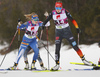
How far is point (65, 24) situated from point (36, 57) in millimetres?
1375

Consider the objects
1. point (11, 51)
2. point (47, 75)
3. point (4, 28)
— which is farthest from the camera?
point (4, 28)

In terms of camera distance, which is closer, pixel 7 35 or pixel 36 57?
pixel 36 57

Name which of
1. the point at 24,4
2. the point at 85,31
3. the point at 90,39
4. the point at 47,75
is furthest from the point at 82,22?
the point at 24,4

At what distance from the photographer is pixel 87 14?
1285cm

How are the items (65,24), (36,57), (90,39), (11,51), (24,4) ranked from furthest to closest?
(24,4)
(11,51)
(90,39)
(36,57)
(65,24)

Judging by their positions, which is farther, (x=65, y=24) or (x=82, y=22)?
(x=82, y=22)

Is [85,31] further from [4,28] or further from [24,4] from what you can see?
[24,4]

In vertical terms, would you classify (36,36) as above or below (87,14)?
below

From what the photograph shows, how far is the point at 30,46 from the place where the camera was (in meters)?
5.81

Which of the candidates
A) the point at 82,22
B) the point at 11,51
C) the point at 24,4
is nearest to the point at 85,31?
the point at 82,22

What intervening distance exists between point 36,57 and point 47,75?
53.7 inches

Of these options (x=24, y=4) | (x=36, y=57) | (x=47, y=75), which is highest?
(x=24, y=4)

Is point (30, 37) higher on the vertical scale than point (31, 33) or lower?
lower

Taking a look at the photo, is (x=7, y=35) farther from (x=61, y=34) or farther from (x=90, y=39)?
(x=61, y=34)
